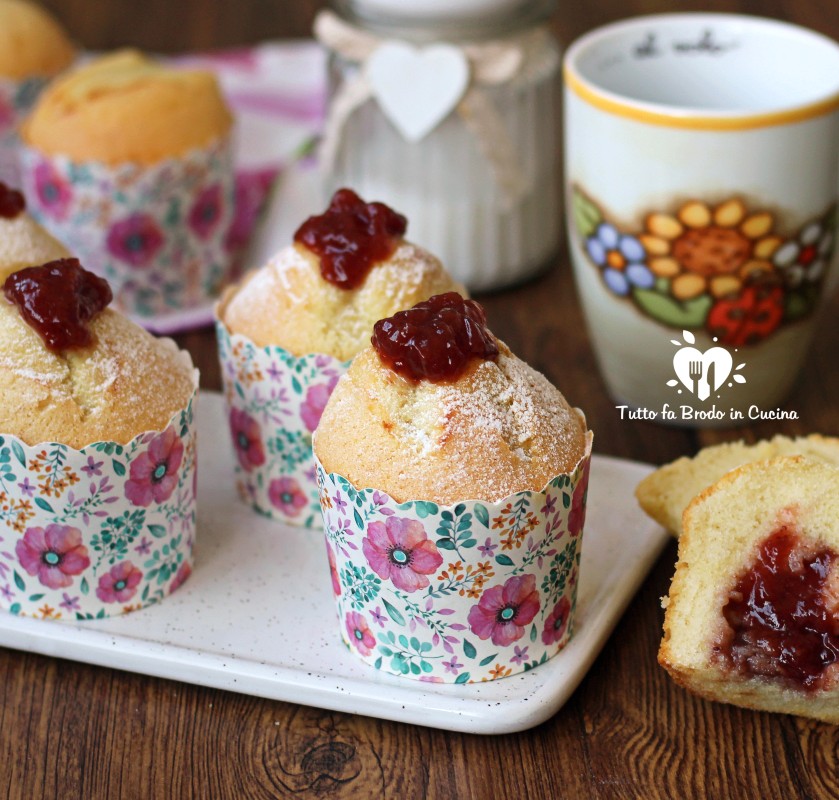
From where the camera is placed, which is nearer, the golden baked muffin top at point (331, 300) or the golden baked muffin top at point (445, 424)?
the golden baked muffin top at point (445, 424)

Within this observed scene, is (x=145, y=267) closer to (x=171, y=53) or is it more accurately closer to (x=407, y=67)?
(x=407, y=67)

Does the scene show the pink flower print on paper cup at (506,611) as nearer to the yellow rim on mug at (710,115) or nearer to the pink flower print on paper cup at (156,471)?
the pink flower print on paper cup at (156,471)

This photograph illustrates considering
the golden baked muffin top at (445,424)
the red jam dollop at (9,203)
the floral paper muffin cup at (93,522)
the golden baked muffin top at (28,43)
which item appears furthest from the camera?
the golden baked muffin top at (28,43)

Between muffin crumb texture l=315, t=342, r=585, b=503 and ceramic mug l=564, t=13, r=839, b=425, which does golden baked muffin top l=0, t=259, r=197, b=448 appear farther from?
ceramic mug l=564, t=13, r=839, b=425

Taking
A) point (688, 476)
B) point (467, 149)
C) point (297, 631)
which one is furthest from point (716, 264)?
point (297, 631)

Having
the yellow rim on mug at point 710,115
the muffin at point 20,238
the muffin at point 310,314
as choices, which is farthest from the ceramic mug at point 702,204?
the muffin at point 20,238

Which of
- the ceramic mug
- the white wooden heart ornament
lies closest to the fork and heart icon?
the ceramic mug

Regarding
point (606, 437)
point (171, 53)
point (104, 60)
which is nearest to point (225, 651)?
point (606, 437)
